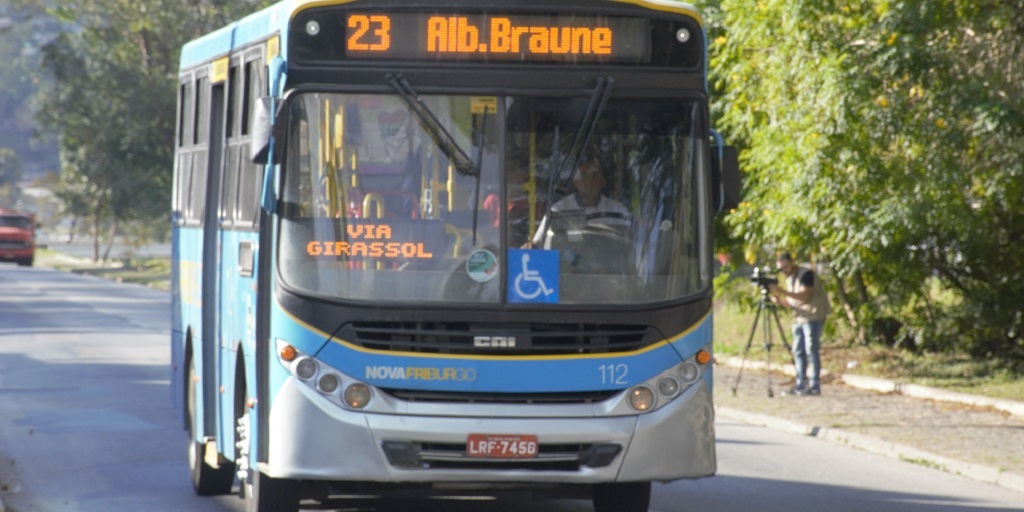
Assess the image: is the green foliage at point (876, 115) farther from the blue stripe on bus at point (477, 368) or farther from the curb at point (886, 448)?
the blue stripe on bus at point (477, 368)

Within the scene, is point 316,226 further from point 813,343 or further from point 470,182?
point 813,343

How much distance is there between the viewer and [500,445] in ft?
26.2

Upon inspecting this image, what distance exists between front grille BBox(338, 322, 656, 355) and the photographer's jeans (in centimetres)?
1023

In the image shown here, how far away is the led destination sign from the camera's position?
26.9ft

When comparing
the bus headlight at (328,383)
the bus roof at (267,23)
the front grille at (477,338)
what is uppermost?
the bus roof at (267,23)

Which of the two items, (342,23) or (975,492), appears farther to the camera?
(975,492)

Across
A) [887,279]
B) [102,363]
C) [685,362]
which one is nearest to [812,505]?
[685,362]

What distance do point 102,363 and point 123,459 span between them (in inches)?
382

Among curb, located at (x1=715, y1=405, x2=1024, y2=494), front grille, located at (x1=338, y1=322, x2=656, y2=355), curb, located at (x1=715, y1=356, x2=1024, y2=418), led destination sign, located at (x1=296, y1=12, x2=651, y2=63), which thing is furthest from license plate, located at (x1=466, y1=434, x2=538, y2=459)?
curb, located at (x1=715, y1=356, x2=1024, y2=418)

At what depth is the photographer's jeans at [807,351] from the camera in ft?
59.0

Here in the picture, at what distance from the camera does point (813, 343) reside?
18.0 m

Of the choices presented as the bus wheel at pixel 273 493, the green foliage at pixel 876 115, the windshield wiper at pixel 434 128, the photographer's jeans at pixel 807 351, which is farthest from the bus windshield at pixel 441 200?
the photographer's jeans at pixel 807 351

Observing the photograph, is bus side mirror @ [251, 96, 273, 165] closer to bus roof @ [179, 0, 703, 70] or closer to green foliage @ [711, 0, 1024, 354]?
bus roof @ [179, 0, 703, 70]

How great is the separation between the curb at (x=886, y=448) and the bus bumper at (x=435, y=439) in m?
4.90
